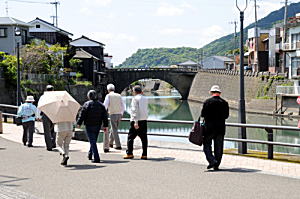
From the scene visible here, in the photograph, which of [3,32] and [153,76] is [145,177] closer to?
[3,32]

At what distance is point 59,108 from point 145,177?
2.61 metres

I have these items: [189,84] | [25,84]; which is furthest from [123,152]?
[189,84]

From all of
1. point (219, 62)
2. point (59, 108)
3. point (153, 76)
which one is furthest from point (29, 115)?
point (219, 62)

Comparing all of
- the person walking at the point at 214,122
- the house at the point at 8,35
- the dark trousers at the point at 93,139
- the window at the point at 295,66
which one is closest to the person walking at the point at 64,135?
the dark trousers at the point at 93,139

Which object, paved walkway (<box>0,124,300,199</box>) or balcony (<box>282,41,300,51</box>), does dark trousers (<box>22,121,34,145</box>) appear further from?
balcony (<box>282,41,300,51</box>)

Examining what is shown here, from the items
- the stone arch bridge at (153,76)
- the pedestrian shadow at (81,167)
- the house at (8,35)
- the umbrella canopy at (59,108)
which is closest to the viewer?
the pedestrian shadow at (81,167)

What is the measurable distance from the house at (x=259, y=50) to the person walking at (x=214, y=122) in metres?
57.4

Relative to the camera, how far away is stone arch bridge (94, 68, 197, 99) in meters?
74.9

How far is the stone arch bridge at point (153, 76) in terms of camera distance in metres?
74.9

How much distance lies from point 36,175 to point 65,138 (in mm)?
1515

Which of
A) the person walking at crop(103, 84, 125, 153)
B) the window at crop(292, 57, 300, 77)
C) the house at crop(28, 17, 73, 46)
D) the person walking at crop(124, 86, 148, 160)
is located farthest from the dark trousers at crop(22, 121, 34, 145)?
the house at crop(28, 17, 73, 46)

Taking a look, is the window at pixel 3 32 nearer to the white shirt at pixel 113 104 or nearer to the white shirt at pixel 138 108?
the white shirt at pixel 113 104

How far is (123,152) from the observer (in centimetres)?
1094

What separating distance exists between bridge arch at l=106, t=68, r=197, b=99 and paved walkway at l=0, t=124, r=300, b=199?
211 ft
